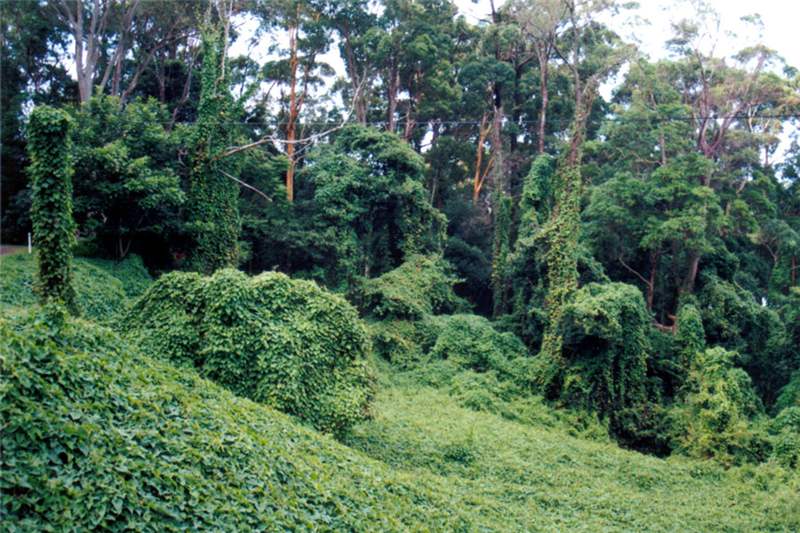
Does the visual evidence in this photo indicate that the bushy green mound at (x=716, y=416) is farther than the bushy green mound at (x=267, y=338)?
Yes

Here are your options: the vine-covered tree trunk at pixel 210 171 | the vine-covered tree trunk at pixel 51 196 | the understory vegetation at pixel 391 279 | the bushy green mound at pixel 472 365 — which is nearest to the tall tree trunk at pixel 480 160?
the understory vegetation at pixel 391 279

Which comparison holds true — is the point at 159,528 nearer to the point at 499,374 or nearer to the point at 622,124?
the point at 499,374

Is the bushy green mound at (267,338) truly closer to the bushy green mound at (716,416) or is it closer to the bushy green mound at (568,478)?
the bushy green mound at (568,478)

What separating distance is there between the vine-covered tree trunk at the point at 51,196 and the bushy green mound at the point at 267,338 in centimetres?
156

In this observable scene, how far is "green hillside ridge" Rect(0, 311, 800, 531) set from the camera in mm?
4766

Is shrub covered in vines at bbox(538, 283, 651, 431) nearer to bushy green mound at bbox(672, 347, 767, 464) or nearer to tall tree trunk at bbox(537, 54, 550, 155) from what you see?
bushy green mound at bbox(672, 347, 767, 464)

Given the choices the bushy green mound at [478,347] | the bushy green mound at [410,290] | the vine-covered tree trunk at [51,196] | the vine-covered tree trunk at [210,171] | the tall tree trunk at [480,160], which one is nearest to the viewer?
the vine-covered tree trunk at [51,196]

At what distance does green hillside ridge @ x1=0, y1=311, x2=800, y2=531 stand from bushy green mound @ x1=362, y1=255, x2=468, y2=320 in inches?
260

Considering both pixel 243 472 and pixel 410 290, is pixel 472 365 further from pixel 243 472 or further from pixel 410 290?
pixel 243 472

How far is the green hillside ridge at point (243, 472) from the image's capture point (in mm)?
4766

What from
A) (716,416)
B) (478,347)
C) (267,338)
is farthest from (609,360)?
(267,338)

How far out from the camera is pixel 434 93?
26.3m

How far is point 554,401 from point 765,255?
1263 centimetres

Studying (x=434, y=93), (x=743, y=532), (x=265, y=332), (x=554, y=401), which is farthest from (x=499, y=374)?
(x=434, y=93)
